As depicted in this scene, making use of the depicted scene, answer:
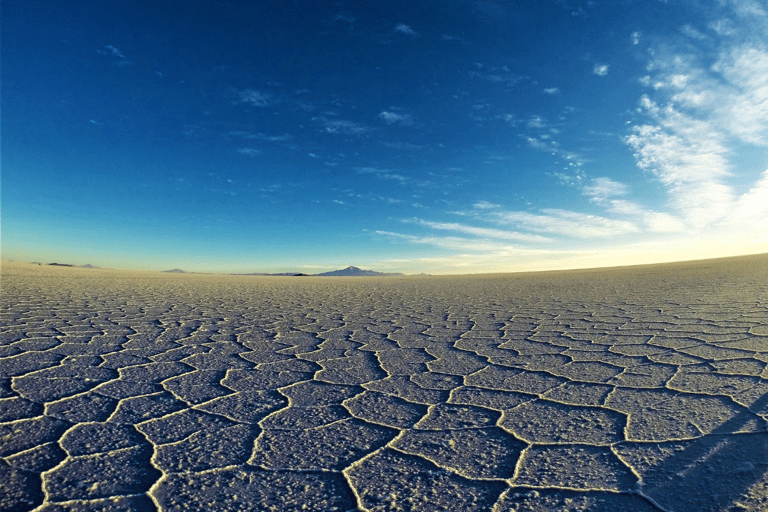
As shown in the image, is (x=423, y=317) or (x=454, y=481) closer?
(x=454, y=481)

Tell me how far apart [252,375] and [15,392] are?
1009mm

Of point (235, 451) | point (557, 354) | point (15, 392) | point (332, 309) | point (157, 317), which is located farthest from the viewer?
point (332, 309)

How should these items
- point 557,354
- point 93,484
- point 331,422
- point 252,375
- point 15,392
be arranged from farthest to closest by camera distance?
1. point 557,354
2. point 252,375
3. point 15,392
4. point 331,422
5. point 93,484

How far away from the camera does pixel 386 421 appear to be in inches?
64.8

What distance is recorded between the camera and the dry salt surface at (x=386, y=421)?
45.1 inches

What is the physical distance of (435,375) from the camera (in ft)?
7.47

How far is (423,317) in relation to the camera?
4586mm

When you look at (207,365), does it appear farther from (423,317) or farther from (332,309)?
(332,309)

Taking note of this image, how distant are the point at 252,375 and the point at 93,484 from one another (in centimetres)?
108

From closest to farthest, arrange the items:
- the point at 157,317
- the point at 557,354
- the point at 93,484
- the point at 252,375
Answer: the point at 93,484 → the point at 252,375 → the point at 557,354 → the point at 157,317

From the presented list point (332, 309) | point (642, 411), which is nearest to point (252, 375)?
point (642, 411)

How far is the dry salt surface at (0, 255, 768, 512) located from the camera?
3.76ft

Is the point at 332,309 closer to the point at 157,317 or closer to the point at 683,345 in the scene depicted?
the point at 157,317

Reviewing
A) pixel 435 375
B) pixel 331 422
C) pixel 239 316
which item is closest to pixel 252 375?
pixel 331 422
